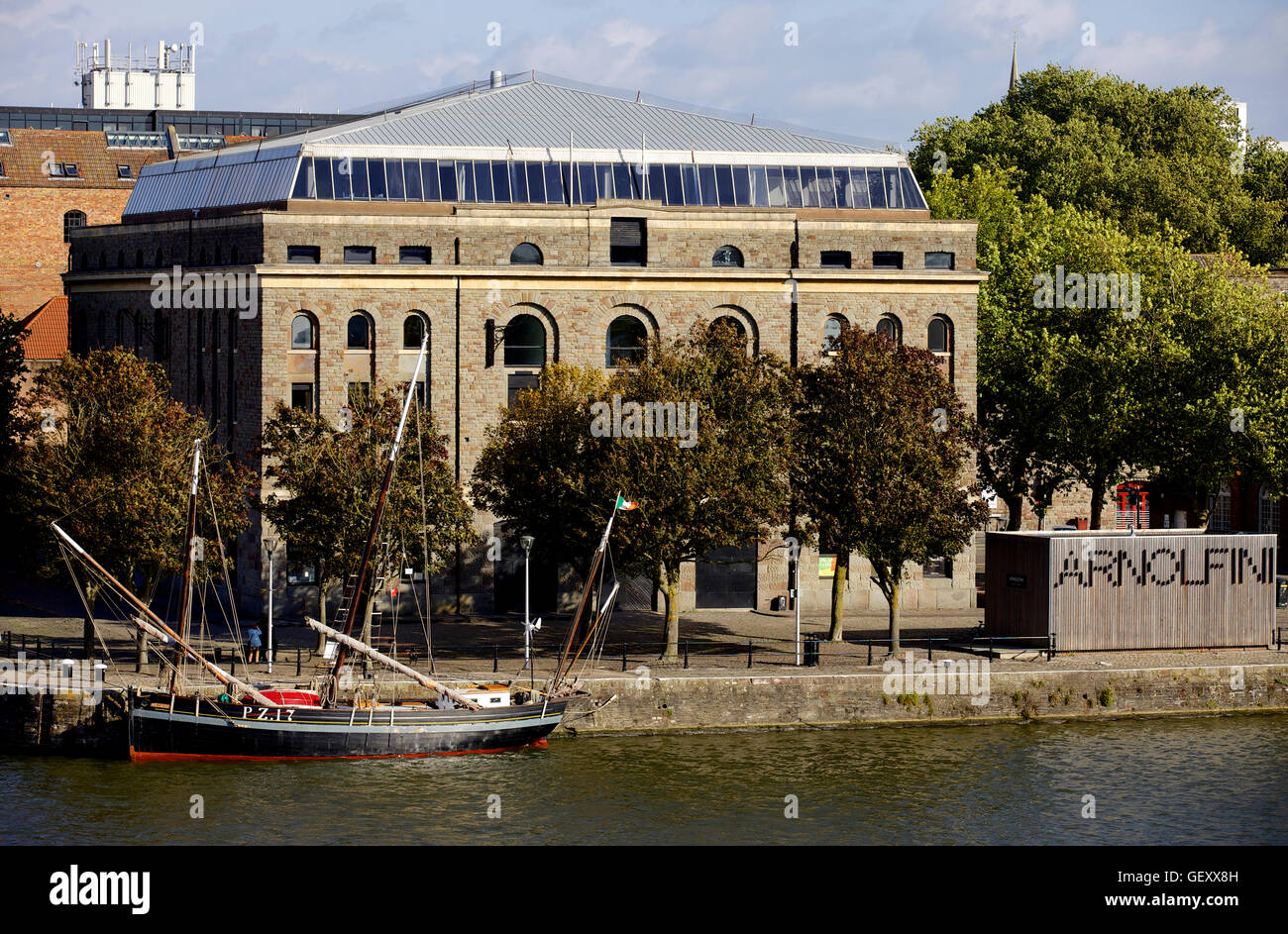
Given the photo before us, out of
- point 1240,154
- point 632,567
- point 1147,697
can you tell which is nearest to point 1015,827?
point 1147,697

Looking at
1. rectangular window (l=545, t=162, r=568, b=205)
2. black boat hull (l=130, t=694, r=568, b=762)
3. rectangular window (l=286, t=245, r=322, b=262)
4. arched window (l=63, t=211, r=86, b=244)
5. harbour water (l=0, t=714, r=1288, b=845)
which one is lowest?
harbour water (l=0, t=714, r=1288, b=845)

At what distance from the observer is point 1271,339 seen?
219 feet

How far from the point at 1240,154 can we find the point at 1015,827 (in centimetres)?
8637

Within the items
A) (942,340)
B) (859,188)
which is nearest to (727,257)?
(859,188)

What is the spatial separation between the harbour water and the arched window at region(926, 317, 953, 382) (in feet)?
61.6

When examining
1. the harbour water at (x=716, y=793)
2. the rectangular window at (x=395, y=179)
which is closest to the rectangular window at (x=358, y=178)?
the rectangular window at (x=395, y=179)

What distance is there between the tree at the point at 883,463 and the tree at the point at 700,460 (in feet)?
3.99

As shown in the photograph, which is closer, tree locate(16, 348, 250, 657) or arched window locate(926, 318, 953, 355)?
tree locate(16, 348, 250, 657)

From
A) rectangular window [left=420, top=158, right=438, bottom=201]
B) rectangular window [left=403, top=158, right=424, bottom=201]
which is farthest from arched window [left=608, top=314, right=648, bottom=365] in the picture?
rectangular window [left=403, top=158, right=424, bottom=201]

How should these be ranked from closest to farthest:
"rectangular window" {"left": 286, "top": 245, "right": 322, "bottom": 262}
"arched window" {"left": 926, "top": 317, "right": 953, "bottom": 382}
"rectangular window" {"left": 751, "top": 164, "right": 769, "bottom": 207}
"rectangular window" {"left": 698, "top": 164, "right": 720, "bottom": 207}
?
"rectangular window" {"left": 286, "top": 245, "right": 322, "bottom": 262}
"arched window" {"left": 926, "top": 317, "right": 953, "bottom": 382}
"rectangular window" {"left": 698, "top": 164, "right": 720, "bottom": 207}
"rectangular window" {"left": 751, "top": 164, "right": 769, "bottom": 207}

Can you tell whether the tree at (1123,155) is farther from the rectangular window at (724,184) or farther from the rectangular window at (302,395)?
the rectangular window at (302,395)

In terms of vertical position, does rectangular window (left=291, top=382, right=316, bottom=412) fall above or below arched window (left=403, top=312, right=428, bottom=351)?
below

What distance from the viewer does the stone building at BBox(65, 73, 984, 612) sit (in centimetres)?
6372

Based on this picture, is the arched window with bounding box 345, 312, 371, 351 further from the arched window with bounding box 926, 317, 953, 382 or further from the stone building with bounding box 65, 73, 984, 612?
the arched window with bounding box 926, 317, 953, 382
